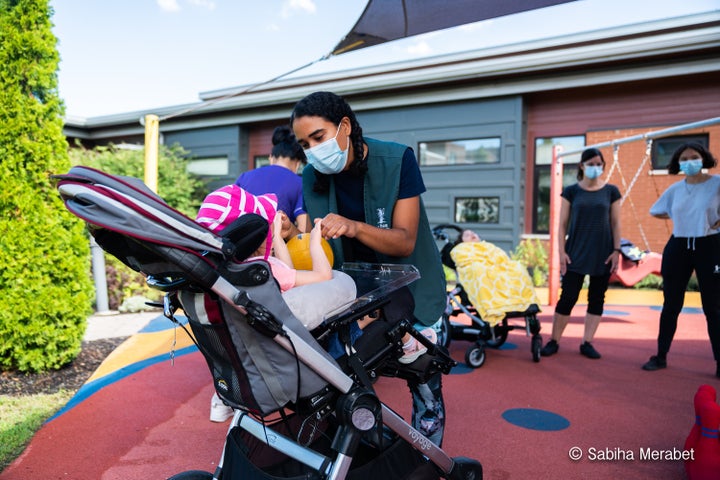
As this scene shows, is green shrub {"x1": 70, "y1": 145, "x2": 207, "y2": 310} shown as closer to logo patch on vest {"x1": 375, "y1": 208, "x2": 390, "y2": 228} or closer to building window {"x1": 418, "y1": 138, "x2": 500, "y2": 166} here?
building window {"x1": 418, "y1": 138, "x2": 500, "y2": 166}

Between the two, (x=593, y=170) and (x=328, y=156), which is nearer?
(x=328, y=156)

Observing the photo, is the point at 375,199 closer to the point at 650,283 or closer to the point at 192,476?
→ the point at 192,476

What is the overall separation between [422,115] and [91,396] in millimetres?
9557

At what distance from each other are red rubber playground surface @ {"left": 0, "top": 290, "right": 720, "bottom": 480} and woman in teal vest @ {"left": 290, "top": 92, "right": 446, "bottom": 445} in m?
0.99

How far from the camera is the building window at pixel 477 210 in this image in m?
11.1

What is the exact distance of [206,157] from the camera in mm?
14797

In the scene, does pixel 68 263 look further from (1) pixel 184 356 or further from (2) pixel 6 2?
(2) pixel 6 2

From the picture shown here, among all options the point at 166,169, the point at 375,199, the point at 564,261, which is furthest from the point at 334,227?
the point at 166,169

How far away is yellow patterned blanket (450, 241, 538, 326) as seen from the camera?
473 centimetres

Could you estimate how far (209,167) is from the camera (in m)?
14.8

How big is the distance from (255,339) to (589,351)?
172 inches

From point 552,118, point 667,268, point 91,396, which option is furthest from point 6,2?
point 552,118

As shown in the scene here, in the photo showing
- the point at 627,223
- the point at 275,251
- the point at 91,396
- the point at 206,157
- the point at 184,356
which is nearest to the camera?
the point at 275,251

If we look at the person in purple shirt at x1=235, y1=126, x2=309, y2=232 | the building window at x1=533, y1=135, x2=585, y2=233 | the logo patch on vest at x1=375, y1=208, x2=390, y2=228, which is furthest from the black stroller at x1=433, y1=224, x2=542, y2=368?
the building window at x1=533, y1=135, x2=585, y2=233
